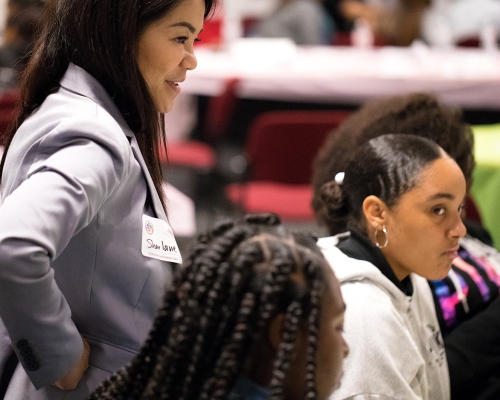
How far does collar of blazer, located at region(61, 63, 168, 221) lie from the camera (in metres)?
1.36

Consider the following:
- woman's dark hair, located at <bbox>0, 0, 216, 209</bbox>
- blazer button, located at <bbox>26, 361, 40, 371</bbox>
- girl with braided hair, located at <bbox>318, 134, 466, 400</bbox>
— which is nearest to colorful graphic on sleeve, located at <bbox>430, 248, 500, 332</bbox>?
Answer: girl with braided hair, located at <bbox>318, 134, 466, 400</bbox>

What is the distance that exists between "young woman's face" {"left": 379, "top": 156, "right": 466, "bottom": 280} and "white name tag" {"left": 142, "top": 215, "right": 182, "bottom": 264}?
0.51 m

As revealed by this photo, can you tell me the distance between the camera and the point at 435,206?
1.59 m

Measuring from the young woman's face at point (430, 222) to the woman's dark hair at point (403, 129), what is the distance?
1.23 feet

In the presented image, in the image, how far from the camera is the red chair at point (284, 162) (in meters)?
3.71

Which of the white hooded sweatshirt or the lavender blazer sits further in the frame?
the white hooded sweatshirt

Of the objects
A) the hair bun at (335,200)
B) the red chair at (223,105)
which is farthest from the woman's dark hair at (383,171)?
the red chair at (223,105)

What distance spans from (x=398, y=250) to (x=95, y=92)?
744 millimetres

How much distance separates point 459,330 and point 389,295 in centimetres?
36

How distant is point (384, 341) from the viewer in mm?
1461

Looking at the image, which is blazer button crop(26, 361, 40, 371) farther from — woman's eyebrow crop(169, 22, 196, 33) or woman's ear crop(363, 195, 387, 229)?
woman's ear crop(363, 195, 387, 229)

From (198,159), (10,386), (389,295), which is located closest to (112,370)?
(10,386)

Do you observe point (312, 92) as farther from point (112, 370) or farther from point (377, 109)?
point (112, 370)

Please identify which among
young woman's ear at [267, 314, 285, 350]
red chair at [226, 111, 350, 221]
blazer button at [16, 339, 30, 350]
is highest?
young woman's ear at [267, 314, 285, 350]
